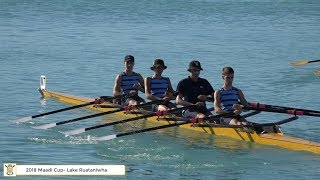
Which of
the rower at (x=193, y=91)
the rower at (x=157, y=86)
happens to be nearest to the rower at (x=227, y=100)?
the rower at (x=193, y=91)

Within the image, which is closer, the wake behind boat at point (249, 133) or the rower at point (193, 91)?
the wake behind boat at point (249, 133)

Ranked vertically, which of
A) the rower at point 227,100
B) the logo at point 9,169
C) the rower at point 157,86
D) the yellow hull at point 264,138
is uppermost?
the rower at point 157,86

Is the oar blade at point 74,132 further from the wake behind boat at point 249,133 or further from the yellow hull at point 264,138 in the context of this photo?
the yellow hull at point 264,138

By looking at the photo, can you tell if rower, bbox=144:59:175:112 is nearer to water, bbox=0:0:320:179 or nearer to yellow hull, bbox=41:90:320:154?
yellow hull, bbox=41:90:320:154

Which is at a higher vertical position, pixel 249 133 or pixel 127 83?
pixel 127 83

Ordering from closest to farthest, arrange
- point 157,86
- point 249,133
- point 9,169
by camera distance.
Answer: point 9,169, point 249,133, point 157,86

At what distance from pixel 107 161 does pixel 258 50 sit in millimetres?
24314

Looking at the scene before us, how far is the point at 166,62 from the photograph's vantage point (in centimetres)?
4047

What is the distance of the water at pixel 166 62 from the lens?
2109cm

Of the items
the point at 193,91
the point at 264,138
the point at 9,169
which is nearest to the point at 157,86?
the point at 193,91

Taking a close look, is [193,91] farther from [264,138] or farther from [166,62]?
[166,62]

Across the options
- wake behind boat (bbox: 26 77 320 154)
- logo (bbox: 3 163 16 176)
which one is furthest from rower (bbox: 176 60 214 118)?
logo (bbox: 3 163 16 176)

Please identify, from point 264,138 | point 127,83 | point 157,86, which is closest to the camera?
point 264,138

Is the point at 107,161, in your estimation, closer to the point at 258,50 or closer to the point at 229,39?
the point at 258,50
